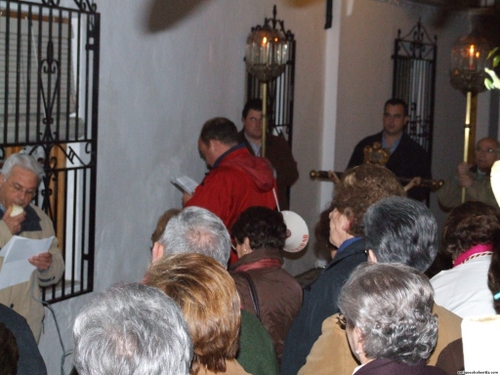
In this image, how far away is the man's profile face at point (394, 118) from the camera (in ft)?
26.4

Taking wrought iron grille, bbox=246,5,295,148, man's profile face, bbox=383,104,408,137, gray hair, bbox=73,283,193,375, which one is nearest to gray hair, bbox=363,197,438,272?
gray hair, bbox=73,283,193,375

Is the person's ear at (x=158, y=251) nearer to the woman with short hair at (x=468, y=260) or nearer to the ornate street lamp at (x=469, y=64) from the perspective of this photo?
the woman with short hair at (x=468, y=260)

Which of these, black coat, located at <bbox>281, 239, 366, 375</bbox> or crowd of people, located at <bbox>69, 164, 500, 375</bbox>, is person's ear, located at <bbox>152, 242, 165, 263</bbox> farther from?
black coat, located at <bbox>281, 239, 366, 375</bbox>

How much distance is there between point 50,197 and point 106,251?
26.2 inches

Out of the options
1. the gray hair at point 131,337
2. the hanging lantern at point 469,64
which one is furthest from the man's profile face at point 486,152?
the gray hair at point 131,337

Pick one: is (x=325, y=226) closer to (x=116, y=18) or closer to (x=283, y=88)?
(x=116, y=18)

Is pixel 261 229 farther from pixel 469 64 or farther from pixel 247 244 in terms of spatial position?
pixel 469 64

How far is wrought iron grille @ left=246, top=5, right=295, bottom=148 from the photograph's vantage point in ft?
28.3

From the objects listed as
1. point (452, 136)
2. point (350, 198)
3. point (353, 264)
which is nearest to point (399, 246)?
point (353, 264)

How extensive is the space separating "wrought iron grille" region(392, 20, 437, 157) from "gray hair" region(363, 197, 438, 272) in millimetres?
8027

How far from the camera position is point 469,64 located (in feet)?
24.9

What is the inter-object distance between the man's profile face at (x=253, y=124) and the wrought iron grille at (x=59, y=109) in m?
1.99

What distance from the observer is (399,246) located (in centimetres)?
324

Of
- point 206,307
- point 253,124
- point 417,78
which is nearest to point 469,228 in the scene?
point 206,307
